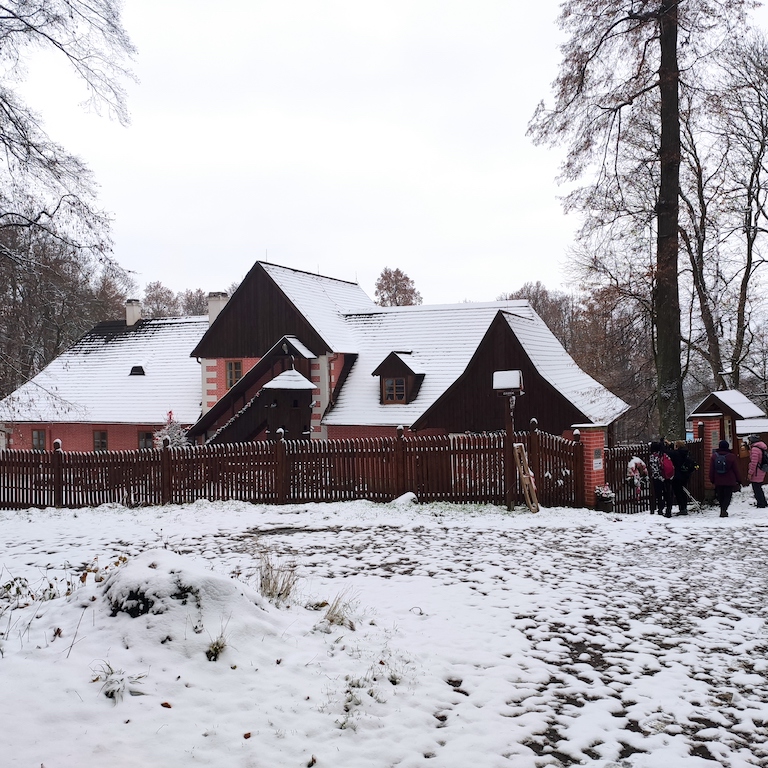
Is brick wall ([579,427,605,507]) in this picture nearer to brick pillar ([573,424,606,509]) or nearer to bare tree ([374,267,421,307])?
brick pillar ([573,424,606,509])

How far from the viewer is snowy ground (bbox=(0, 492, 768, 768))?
412 cm

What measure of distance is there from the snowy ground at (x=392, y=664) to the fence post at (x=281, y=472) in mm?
5742

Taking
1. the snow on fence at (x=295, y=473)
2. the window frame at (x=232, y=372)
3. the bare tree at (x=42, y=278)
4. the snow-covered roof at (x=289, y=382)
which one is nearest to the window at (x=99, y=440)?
the window frame at (x=232, y=372)

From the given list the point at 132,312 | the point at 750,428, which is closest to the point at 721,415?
the point at 750,428

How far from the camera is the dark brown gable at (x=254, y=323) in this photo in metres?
27.0

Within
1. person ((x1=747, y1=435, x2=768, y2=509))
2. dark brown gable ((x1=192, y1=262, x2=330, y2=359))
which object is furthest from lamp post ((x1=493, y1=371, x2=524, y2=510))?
dark brown gable ((x1=192, y1=262, x2=330, y2=359))

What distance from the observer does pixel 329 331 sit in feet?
90.3

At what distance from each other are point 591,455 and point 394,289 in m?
41.9

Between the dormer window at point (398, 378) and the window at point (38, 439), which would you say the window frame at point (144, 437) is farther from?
the dormer window at point (398, 378)

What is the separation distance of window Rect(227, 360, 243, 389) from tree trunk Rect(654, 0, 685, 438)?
55.9ft

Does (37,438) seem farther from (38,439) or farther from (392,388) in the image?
(392,388)

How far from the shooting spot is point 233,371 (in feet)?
92.8

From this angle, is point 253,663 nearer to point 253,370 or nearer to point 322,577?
point 322,577

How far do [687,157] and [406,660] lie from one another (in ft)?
79.3
